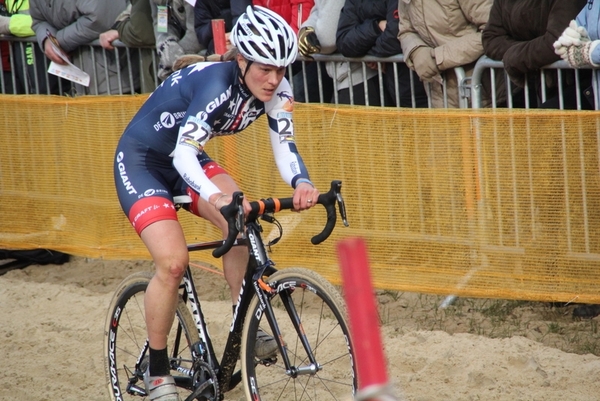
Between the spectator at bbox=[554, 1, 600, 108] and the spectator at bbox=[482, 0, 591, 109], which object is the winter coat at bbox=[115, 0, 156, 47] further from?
the spectator at bbox=[554, 1, 600, 108]

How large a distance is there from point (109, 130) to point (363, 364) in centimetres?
651

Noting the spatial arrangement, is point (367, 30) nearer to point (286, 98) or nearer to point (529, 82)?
point (529, 82)

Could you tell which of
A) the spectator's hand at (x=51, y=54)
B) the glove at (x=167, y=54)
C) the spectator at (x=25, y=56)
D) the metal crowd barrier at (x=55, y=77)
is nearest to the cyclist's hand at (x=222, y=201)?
the glove at (x=167, y=54)

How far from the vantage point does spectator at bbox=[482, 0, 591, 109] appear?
6.01m

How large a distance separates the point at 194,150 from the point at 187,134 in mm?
87

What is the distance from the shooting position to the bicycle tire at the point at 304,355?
4.13 meters

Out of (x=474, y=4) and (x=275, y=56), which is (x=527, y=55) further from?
(x=275, y=56)

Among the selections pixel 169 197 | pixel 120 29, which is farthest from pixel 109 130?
pixel 169 197

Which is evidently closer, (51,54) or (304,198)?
(304,198)

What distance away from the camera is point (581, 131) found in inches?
227

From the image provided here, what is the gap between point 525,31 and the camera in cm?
629

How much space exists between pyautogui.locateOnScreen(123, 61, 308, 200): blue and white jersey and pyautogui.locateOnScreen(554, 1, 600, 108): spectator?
2082mm

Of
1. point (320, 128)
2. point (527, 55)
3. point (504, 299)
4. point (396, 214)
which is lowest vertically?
point (504, 299)

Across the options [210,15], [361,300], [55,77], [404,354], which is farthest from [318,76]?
[361,300]
